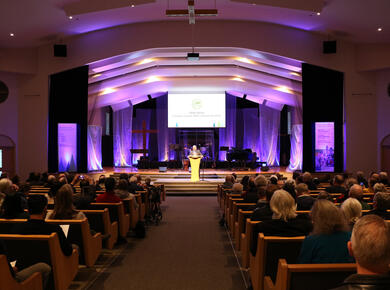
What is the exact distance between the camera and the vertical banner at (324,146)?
12.8 m

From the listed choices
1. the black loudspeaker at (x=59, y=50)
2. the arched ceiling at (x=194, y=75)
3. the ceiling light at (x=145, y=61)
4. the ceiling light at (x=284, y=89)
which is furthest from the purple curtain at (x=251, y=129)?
the black loudspeaker at (x=59, y=50)

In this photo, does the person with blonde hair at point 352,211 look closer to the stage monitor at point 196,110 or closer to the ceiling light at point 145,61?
the ceiling light at point 145,61

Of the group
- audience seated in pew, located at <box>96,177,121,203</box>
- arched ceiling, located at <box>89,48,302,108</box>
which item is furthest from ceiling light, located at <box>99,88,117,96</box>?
audience seated in pew, located at <box>96,177,121,203</box>

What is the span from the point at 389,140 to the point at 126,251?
34.2ft

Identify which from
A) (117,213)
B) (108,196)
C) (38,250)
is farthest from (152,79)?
(38,250)

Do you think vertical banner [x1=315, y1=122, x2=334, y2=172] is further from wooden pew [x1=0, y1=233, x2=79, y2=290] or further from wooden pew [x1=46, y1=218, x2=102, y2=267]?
wooden pew [x1=0, y1=233, x2=79, y2=290]

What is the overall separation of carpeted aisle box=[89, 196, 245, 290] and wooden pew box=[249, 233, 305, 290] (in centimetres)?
71

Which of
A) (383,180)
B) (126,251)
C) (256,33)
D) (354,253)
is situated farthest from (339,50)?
(354,253)

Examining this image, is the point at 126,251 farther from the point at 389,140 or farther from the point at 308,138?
the point at 389,140

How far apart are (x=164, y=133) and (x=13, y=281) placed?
724 inches

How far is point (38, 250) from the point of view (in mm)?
3035

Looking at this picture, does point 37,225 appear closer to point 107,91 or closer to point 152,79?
point 107,91

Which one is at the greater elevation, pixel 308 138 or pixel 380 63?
pixel 380 63

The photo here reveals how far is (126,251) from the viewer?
17.2 feet
